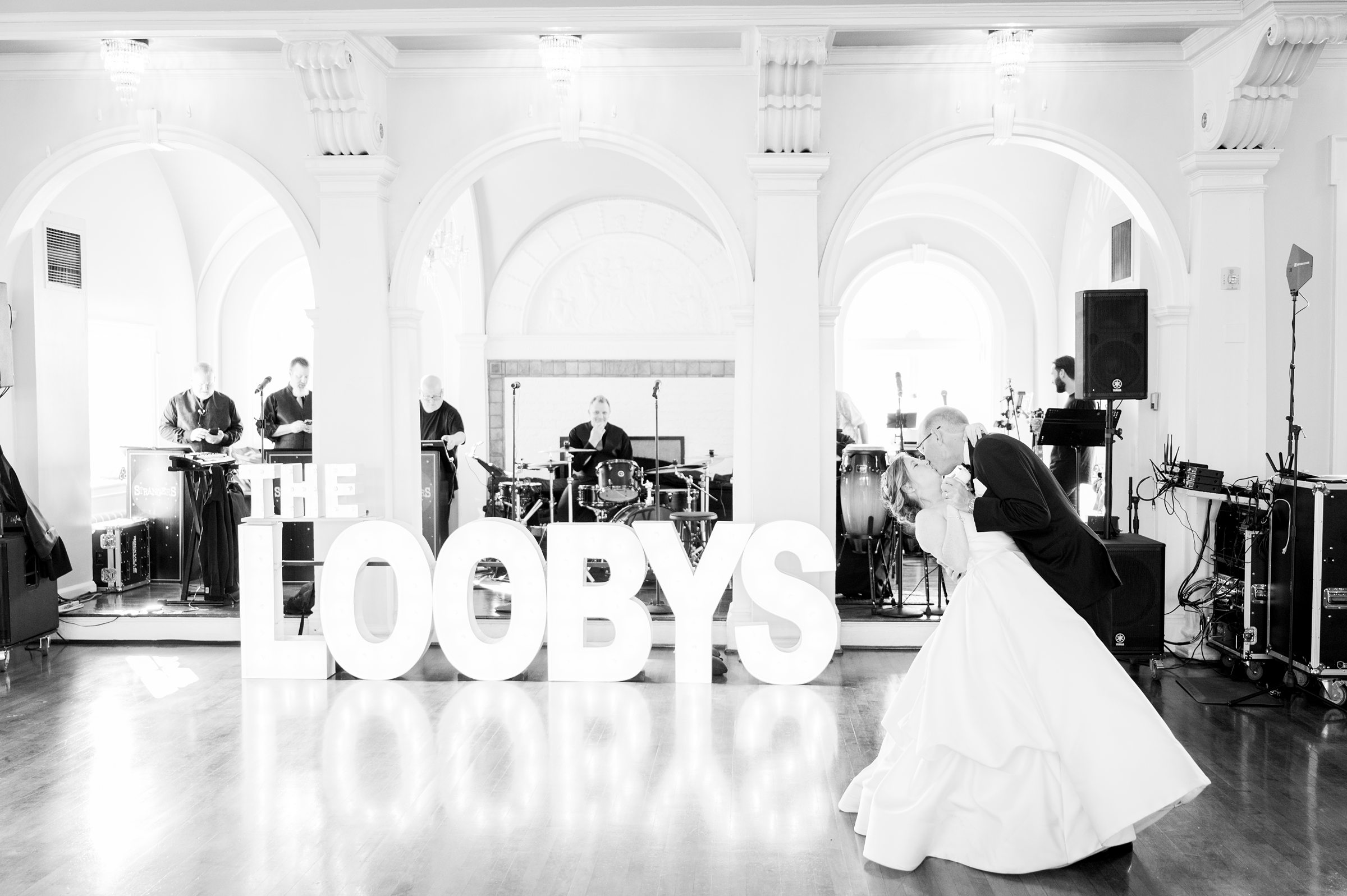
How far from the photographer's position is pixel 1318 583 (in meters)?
5.52

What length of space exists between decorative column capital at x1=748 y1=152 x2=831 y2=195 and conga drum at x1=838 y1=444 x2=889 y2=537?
2242 millimetres

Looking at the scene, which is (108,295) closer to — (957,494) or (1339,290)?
(957,494)

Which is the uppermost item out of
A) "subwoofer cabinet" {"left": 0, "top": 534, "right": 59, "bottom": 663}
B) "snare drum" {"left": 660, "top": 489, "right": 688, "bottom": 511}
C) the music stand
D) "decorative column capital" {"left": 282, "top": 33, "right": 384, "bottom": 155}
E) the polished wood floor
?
"decorative column capital" {"left": 282, "top": 33, "right": 384, "bottom": 155}

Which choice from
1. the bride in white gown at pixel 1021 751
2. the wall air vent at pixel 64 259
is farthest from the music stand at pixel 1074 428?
the wall air vent at pixel 64 259

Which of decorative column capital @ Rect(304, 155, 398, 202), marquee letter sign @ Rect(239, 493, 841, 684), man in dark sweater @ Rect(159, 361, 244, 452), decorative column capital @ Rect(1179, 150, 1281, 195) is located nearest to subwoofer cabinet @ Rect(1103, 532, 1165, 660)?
marquee letter sign @ Rect(239, 493, 841, 684)

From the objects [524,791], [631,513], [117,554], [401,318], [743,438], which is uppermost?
[401,318]

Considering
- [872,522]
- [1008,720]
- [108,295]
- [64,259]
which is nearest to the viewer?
[1008,720]

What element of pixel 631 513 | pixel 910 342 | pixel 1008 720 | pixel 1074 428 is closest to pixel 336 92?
pixel 631 513

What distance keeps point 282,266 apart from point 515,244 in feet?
8.56

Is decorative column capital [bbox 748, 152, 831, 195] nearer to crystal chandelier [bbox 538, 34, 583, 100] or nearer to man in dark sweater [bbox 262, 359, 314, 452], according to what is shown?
crystal chandelier [bbox 538, 34, 583, 100]

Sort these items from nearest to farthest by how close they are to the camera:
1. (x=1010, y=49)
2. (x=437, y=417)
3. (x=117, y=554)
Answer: (x=1010, y=49)
(x=117, y=554)
(x=437, y=417)

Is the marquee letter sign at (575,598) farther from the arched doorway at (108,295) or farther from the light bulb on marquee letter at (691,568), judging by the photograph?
the arched doorway at (108,295)

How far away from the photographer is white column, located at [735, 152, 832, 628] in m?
6.73

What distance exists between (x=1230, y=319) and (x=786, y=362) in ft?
9.04
